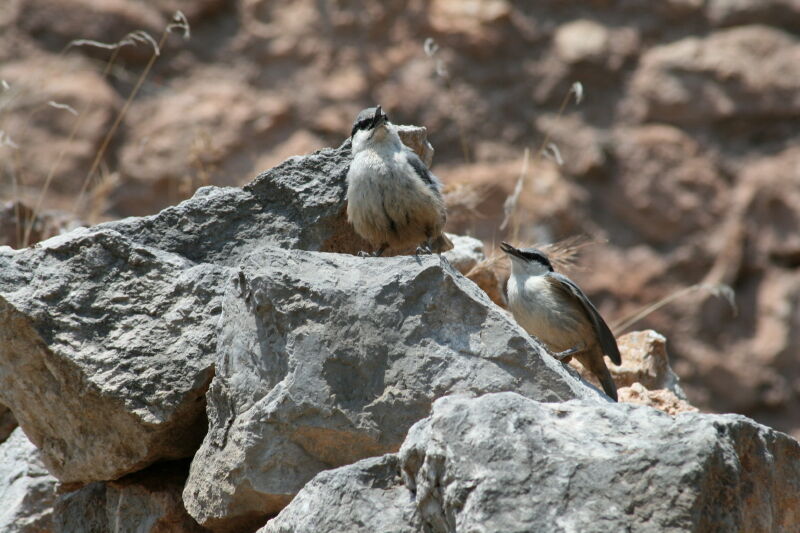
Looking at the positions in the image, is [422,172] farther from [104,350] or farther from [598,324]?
[104,350]

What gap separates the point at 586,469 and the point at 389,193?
2.65 metres

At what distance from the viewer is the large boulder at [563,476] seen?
2.84 m

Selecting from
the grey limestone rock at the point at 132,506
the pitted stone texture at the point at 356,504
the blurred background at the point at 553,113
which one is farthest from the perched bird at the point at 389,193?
the blurred background at the point at 553,113

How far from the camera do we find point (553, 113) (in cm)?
1031

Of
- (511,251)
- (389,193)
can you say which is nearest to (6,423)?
(389,193)

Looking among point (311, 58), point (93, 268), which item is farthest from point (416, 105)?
Answer: point (93, 268)

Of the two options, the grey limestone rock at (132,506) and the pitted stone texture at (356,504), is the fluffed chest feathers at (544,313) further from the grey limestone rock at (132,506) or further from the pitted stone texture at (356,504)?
the pitted stone texture at (356,504)

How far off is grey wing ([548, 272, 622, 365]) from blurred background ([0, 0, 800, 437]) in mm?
3457

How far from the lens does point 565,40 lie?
1041cm

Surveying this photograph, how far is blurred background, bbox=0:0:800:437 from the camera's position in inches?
390

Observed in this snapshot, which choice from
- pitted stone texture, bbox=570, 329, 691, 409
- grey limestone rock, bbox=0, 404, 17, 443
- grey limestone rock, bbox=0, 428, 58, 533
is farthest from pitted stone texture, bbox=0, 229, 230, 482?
pitted stone texture, bbox=570, 329, 691, 409

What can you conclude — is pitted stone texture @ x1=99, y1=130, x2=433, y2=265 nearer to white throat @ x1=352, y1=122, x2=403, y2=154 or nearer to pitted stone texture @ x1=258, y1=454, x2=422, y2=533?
white throat @ x1=352, y1=122, x2=403, y2=154

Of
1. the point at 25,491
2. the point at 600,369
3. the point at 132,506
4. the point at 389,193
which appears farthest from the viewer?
the point at 600,369

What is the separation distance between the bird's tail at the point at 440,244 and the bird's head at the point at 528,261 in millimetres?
572
